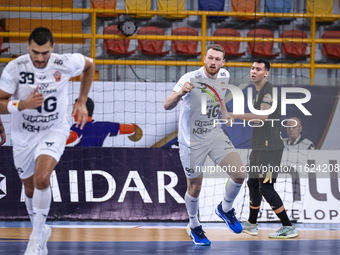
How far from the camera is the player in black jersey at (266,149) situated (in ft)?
19.7

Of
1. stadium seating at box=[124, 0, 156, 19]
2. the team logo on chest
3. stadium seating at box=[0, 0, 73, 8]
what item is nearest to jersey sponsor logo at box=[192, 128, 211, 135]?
the team logo on chest

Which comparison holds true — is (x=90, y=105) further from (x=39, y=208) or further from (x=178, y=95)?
(x=39, y=208)

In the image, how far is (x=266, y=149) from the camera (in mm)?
6062

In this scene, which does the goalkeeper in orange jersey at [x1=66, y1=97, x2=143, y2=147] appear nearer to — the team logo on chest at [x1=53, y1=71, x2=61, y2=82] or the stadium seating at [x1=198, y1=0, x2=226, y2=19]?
the team logo on chest at [x1=53, y1=71, x2=61, y2=82]

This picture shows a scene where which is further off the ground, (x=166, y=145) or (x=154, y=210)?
(x=166, y=145)

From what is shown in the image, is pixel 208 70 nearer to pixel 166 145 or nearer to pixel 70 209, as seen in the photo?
pixel 166 145

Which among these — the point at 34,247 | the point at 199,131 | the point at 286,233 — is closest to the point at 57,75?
the point at 34,247

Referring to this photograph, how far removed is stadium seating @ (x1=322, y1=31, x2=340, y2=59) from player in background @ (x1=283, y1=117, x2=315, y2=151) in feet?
17.1

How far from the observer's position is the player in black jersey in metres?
6.00

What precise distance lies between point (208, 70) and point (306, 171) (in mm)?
3256

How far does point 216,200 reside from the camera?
7.59 m

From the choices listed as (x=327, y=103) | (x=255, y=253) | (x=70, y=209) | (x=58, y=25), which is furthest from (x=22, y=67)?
(x=58, y=25)

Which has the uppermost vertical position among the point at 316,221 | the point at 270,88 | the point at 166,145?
the point at 270,88

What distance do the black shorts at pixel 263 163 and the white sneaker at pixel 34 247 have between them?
3.14 meters
